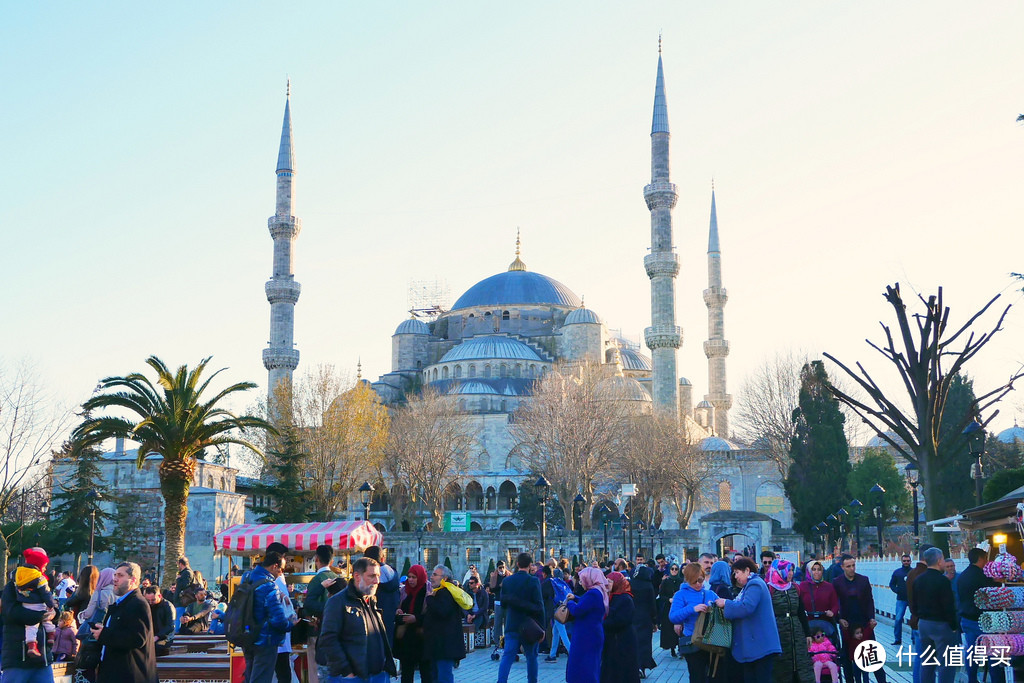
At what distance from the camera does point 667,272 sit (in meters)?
54.8

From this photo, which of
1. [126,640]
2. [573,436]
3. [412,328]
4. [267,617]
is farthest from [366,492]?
[412,328]

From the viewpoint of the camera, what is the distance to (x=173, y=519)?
21.0 metres

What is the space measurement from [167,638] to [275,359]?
44.7 m

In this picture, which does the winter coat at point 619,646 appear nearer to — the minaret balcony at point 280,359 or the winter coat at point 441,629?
the winter coat at point 441,629

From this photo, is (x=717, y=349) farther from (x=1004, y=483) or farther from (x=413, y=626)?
(x=413, y=626)

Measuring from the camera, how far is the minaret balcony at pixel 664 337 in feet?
177

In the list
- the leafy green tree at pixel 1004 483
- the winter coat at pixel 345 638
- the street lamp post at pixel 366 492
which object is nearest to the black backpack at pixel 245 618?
the winter coat at pixel 345 638

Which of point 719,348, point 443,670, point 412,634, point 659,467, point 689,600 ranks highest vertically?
point 719,348

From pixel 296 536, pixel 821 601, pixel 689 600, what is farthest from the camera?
pixel 296 536

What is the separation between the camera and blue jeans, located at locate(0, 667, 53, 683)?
7.41 meters

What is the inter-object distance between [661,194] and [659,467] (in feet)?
53.6

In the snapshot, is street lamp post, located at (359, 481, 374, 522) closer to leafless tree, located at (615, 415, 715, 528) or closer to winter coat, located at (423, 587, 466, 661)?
winter coat, located at (423, 587, 466, 661)

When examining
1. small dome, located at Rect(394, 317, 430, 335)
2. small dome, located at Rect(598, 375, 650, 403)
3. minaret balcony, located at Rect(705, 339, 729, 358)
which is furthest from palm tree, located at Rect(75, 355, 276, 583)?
small dome, located at Rect(394, 317, 430, 335)

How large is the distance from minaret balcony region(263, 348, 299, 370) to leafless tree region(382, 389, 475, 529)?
6.19 m
